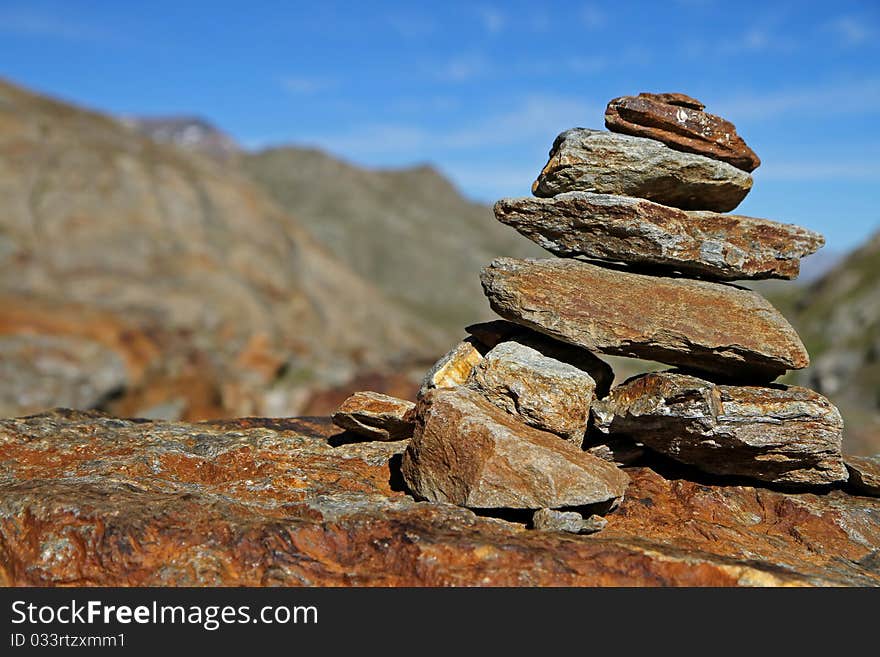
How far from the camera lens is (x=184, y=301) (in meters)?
66.4

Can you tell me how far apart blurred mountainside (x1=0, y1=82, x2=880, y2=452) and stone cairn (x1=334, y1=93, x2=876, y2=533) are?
52.0 ft

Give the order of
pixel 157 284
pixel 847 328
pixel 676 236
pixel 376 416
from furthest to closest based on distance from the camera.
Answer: pixel 847 328 → pixel 157 284 → pixel 376 416 → pixel 676 236

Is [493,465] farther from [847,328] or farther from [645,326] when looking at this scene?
[847,328]

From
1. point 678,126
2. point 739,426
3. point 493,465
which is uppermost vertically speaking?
point 678,126

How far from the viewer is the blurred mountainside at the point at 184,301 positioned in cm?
3988

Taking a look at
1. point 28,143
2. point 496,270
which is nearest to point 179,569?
point 496,270

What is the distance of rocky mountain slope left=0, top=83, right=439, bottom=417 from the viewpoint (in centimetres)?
4066

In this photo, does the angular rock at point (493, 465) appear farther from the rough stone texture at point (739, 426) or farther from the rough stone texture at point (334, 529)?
the rough stone texture at point (739, 426)

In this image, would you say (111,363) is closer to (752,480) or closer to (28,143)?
(752,480)

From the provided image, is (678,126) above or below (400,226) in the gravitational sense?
below

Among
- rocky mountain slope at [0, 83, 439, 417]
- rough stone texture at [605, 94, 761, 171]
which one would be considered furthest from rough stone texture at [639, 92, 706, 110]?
rocky mountain slope at [0, 83, 439, 417]

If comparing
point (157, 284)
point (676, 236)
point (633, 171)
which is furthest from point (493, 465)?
point (157, 284)

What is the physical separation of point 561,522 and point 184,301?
6085cm

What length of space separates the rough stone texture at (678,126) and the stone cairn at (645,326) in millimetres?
26
